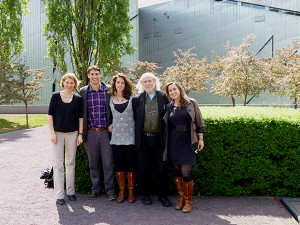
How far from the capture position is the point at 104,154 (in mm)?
5625

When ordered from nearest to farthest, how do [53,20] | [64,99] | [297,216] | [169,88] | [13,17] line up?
1. [297,216]
2. [169,88]
3. [64,99]
4. [53,20]
5. [13,17]

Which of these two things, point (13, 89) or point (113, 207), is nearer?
point (113, 207)

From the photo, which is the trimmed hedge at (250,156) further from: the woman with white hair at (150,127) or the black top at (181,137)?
the woman with white hair at (150,127)

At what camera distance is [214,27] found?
35.7 metres

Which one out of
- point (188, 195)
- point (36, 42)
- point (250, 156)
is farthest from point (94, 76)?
point (36, 42)

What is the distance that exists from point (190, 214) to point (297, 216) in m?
1.48

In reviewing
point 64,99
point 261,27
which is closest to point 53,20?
point 64,99

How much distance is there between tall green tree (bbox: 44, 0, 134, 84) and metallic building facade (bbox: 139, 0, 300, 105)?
1549 centimetres

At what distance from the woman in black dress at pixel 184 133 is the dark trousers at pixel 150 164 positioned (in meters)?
0.26

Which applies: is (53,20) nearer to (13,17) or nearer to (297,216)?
(13,17)

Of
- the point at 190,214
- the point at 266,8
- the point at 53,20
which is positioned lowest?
the point at 190,214

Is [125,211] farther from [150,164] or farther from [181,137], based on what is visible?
[181,137]

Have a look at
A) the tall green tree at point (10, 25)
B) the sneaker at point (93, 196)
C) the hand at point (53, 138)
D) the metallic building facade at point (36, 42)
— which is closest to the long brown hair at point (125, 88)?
the hand at point (53, 138)

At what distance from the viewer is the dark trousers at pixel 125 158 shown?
17.9 ft
